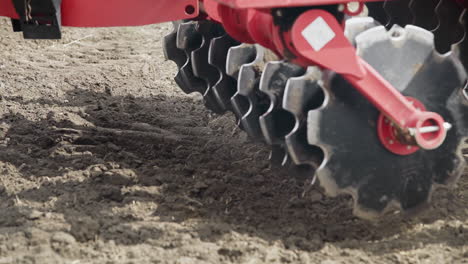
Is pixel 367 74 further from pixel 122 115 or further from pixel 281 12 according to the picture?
pixel 122 115

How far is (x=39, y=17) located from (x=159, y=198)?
0.93 metres

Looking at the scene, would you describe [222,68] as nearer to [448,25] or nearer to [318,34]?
[448,25]

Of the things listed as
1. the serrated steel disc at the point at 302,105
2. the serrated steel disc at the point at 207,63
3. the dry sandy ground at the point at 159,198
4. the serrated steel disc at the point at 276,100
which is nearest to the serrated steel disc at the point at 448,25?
the dry sandy ground at the point at 159,198

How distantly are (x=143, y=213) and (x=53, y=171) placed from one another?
0.67 metres

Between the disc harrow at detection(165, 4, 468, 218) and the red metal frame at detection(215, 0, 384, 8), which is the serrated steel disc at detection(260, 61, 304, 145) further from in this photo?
the red metal frame at detection(215, 0, 384, 8)

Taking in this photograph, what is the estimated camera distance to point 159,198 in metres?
3.44

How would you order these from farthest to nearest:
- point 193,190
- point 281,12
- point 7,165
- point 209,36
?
point 209,36 → point 7,165 → point 193,190 → point 281,12

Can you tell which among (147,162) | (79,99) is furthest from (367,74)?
(79,99)

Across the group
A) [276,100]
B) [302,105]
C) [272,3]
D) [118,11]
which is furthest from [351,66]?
[118,11]

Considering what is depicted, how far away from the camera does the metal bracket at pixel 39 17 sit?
11.0 ft

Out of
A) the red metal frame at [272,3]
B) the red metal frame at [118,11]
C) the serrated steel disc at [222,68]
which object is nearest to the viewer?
the red metal frame at [272,3]

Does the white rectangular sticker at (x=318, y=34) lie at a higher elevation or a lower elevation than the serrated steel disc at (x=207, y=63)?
higher

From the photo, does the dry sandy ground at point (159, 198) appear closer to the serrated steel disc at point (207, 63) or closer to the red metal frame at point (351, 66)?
the serrated steel disc at point (207, 63)

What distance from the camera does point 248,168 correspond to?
12.7 ft
